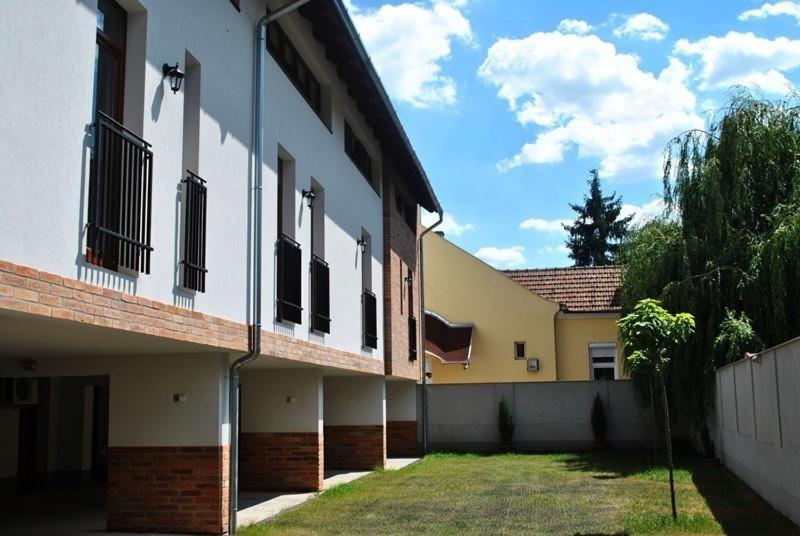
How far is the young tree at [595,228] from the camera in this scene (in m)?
50.2

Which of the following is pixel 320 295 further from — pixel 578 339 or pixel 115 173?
pixel 578 339

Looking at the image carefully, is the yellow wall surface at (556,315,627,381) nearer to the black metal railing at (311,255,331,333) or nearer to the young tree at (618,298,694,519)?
the black metal railing at (311,255,331,333)

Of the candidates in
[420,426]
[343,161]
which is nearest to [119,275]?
[343,161]

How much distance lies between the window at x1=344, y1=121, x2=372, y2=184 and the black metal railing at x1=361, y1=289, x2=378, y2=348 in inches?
96.3

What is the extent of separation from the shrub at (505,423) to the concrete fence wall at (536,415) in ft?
0.52

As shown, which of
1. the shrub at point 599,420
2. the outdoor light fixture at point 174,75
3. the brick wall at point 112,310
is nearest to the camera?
the brick wall at point 112,310

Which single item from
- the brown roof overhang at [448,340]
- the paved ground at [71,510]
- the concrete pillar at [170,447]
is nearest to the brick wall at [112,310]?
the concrete pillar at [170,447]

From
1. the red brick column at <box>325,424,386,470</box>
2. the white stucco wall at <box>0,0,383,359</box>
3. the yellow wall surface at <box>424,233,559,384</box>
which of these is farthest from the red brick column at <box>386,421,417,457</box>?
the white stucco wall at <box>0,0,383,359</box>

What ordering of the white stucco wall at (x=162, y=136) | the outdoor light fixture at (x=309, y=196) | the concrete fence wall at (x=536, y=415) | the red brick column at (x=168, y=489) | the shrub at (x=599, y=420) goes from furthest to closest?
the concrete fence wall at (x=536, y=415), the shrub at (x=599, y=420), the outdoor light fixture at (x=309, y=196), the red brick column at (x=168, y=489), the white stucco wall at (x=162, y=136)

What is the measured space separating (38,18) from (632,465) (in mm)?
→ 14949

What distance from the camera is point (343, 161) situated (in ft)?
47.1

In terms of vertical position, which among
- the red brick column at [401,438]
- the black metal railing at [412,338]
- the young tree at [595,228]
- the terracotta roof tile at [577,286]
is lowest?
the red brick column at [401,438]

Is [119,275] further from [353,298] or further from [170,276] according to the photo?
[353,298]

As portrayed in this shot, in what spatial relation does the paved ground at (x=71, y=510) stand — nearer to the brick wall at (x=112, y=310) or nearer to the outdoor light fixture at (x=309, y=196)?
the brick wall at (x=112, y=310)
